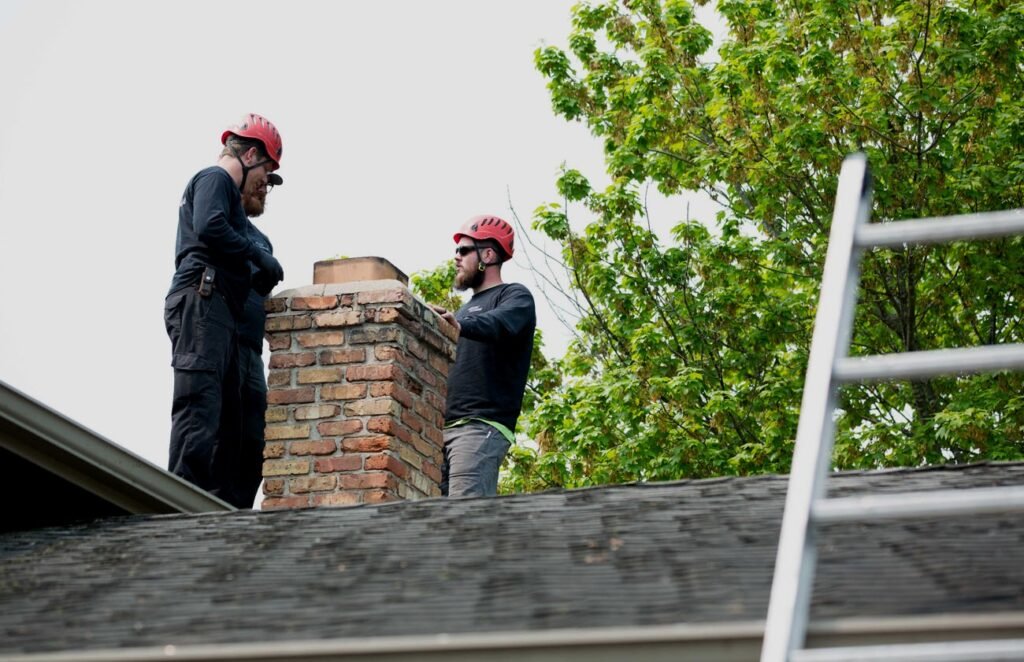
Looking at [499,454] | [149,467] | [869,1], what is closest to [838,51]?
[869,1]

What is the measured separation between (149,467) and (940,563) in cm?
288

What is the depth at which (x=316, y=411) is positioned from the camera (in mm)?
6746

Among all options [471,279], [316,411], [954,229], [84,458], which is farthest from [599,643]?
[471,279]

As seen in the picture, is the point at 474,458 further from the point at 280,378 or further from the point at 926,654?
the point at 926,654

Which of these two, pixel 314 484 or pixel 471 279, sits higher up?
pixel 471 279

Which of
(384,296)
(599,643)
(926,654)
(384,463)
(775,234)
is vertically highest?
(775,234)

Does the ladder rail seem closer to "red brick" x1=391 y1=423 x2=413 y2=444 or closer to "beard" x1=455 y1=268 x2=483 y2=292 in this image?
"red brick" x1=391 y1=423 x2=413 y2=444

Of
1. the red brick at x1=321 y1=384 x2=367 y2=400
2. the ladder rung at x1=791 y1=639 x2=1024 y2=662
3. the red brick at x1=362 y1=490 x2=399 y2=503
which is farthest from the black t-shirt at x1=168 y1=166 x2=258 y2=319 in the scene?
the ladder rung at x1=791 y1=639 x2=1024 y2=662

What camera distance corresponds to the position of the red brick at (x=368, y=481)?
256 inches

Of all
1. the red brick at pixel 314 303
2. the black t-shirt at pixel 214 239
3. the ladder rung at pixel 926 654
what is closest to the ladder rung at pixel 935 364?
the ladder rung at pixel 926 654

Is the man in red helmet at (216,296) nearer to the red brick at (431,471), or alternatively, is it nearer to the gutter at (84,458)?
the gutter at (84,458)

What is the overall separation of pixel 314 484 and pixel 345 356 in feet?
1.94

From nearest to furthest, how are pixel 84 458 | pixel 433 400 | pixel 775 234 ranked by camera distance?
pixel 84 458 → pixel 433 400 → pixel 775 234

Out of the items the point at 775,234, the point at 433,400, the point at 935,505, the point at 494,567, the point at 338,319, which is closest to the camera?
the point at 935,505
